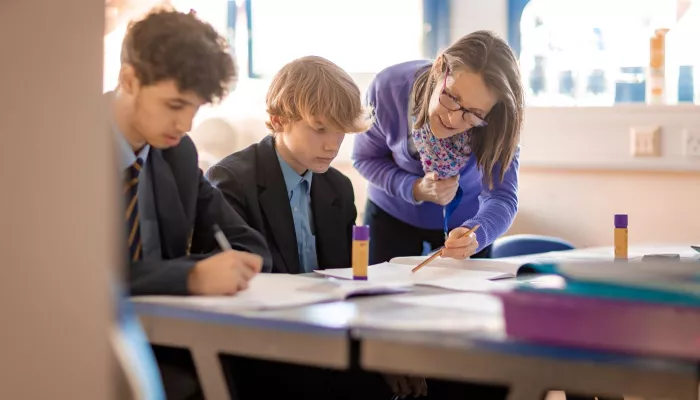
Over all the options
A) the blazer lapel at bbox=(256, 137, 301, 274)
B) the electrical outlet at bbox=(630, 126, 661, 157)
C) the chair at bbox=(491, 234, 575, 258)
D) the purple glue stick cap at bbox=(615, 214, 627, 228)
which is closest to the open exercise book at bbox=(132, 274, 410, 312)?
the blazer lapel at bbox=(256, 137, 301, 274)

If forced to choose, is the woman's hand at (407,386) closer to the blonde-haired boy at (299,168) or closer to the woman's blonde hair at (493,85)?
the blonde-haired boy at (299,168)

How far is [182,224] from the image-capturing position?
0.94 metres

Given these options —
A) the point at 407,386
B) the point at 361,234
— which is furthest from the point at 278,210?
the point at 407,386

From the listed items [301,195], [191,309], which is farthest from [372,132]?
[191,309]

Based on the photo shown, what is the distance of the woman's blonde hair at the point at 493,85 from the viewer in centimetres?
132

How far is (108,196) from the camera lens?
2.09 feet

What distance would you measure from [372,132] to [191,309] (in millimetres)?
898

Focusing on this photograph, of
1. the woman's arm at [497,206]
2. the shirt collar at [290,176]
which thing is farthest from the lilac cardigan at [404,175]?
the shirt collar at [290,176]

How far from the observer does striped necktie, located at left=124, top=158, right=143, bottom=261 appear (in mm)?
811

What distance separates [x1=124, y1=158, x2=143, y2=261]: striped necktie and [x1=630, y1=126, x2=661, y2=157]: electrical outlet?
125cm

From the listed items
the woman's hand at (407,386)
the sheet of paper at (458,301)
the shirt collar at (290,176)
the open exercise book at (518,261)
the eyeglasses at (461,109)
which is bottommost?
the woman's hand at (407,386)

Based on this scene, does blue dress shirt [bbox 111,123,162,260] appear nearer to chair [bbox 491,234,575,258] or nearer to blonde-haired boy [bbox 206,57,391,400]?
blonde-haired boy [bbox 206,57,391,400]

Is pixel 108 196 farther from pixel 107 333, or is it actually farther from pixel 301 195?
pixel 301 195

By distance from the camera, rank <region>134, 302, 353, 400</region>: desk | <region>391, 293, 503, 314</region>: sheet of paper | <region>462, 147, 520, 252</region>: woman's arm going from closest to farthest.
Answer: <region>134, 302, 353, 400</region>: desk
<region>391, 293, 503, 314</region>: sheet of paper
<region>462, 147, 520, 252</region>: woman's arm
